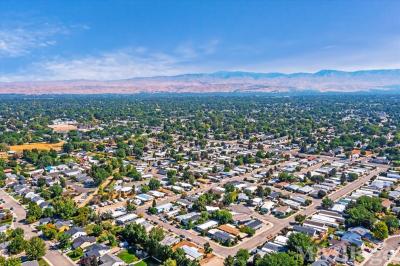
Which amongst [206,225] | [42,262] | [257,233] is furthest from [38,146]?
[257,233]

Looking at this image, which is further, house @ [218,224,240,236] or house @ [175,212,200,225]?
house @ [175,212,200,225]

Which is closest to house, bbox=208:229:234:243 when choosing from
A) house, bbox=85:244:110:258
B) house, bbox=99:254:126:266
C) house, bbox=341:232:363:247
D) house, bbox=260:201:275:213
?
house, bbox=260:201:275:213

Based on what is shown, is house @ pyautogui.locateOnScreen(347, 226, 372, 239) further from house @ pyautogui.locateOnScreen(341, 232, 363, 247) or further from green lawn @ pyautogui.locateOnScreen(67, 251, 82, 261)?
green lawn @ pyautogui.locateOnScreen(67, 251, 82, 261)

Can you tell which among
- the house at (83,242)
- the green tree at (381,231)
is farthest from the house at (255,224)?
the house at (83,242)

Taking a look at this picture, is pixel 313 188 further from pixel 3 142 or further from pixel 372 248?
pixel 3 142

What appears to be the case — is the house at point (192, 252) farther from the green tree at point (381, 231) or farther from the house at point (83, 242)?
the green tree at point (381, 231)

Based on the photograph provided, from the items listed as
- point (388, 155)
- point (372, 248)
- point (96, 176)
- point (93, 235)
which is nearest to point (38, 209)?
point (93, 235)
